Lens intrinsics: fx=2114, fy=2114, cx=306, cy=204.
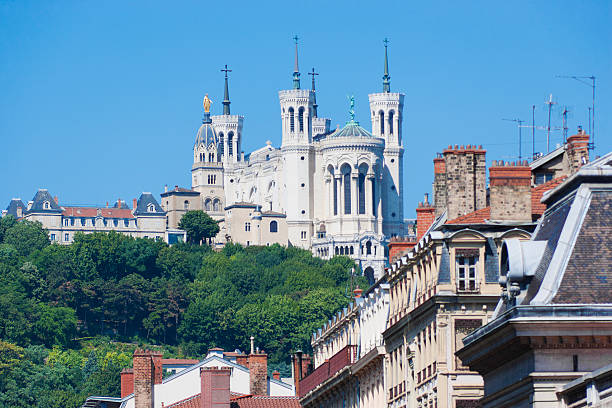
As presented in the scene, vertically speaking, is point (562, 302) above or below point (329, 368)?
above

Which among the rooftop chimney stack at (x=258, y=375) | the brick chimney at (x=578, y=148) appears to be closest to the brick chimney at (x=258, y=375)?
the rooftop chimney stack at (x=258, y=375)

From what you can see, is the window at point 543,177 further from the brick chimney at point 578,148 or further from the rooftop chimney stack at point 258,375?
the rooftop chimney stack at point 258,375

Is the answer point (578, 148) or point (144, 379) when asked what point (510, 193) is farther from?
point (144, 379)

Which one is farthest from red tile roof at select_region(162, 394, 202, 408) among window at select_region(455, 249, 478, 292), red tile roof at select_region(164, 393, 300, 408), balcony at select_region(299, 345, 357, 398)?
window at select_region(455, 249, 478, 292)

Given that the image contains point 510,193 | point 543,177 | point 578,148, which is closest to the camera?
point 510,193

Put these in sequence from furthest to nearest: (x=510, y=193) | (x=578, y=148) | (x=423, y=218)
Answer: (x=423, y=218) < (x=578, y=148) < (x=510, y=193)

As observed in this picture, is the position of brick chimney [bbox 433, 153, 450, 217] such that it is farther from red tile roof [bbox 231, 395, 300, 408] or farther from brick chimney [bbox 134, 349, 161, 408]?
brick chimney [bbox 134, 349, 161, 408]

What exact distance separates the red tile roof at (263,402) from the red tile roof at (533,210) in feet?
61.0

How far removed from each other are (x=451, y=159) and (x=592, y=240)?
19.3 metres

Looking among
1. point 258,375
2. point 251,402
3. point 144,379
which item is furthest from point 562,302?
point 258,375

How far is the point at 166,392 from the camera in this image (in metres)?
72.2

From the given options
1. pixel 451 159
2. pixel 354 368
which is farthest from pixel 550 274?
pixel 354 368

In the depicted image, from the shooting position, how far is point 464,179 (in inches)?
2004

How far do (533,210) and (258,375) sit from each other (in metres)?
29.0
